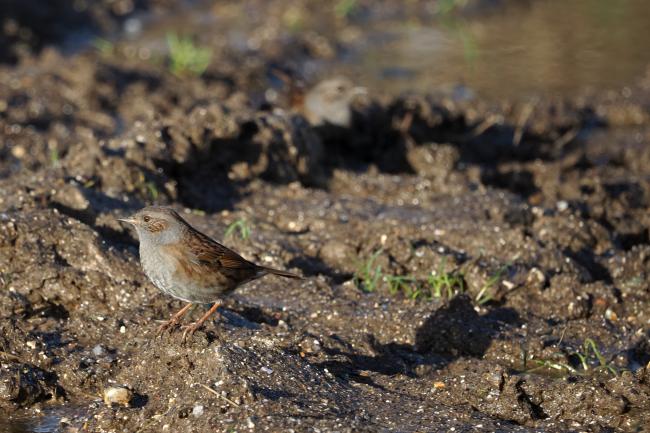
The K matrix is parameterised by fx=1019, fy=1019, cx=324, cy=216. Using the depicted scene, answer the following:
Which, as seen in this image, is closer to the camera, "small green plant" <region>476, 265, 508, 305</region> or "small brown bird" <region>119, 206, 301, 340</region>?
"small brown bird" <region>119, 206, 301, 340</region>

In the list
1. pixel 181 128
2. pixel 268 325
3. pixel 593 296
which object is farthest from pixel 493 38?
pixel 268 325

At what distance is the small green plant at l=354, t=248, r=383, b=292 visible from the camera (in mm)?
7535

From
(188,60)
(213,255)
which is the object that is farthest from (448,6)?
(213,255)

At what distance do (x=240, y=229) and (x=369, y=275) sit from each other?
3.80ft

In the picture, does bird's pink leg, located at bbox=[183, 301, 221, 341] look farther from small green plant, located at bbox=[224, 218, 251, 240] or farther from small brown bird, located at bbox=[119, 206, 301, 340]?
small green plant, located at bbox=[224, 218, 251, 240]

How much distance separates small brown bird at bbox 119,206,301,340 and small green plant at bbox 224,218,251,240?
1.39m

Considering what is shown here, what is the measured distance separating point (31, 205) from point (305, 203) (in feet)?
7.72

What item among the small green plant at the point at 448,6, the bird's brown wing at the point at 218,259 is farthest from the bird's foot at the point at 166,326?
the small green plant at the point at 448,6

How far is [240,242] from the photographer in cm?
791

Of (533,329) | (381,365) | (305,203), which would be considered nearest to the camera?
(381,365)

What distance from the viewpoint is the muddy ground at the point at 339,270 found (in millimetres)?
6070

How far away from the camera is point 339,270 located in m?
7.88

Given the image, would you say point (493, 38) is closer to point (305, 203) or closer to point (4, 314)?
point (305, 203)

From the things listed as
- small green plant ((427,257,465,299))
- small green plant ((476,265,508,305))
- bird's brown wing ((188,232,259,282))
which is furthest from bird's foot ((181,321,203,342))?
small green plant ((476,265,508,305))
